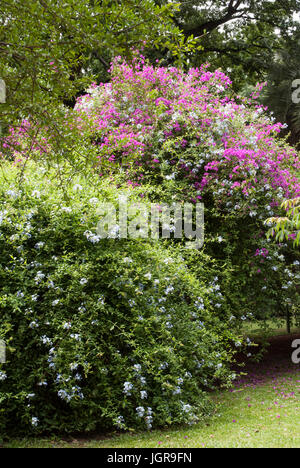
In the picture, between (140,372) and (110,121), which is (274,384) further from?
(110,121)

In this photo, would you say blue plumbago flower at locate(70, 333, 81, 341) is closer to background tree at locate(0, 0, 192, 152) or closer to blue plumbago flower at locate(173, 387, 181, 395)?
blue plumbago flower at locate(173, 387, 181, 395)

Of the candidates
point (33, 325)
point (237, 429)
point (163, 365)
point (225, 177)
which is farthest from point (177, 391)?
point (225, 177)

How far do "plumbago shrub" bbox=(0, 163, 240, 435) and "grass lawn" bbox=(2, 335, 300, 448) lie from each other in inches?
5.6

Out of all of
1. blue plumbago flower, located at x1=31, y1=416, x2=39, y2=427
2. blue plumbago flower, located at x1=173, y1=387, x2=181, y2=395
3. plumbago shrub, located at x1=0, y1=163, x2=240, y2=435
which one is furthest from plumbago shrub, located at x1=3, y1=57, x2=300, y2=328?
blue plumbago flower, located at x1=31, y1=416, x2=39, y2=427

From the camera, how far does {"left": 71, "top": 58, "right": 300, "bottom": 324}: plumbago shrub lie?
6.93 m

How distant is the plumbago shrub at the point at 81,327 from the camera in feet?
14.1

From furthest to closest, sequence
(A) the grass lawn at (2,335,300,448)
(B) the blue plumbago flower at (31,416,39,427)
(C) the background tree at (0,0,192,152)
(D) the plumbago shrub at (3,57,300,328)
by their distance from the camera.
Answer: (D) the plumbago shrub at (3,57,300,328) < (B) the blue plumbago flower at (31,416,39,427) < (A) the grass lawn at (2,335,300,448) < (C) the background tree at (0,0,192,152)

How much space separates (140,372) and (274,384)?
2.79m

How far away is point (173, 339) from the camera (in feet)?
15.4

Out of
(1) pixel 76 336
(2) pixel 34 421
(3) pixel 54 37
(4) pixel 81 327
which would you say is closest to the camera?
(3) pixel 54 37

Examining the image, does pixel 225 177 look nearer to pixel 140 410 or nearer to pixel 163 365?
pixel 163 365

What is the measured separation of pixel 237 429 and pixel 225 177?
377cm

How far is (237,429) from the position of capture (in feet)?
14.1
